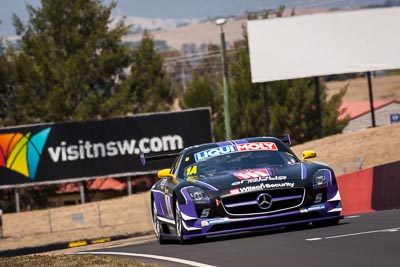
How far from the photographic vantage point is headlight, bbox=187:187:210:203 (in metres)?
13.0

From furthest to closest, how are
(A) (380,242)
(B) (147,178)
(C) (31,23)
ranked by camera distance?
1. (C) (31,23)
2. (B) (147,178)
3. (A) (380,242)

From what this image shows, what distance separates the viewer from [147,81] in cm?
6694

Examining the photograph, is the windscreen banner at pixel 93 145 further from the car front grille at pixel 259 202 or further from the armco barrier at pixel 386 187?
the car front grille at pixel 259 202

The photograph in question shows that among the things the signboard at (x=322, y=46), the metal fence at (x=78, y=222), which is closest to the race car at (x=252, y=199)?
the metal fence at (x=78, y=222)

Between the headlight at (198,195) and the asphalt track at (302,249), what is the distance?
0.52 metres

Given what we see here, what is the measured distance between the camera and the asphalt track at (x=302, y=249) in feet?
31.0

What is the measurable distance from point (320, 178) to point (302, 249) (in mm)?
2885

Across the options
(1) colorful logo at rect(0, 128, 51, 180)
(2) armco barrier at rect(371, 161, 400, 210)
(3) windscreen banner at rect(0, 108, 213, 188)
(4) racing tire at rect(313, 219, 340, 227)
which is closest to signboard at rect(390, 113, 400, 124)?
(3) windscreen banner at rect(0, 108, 213, 188)

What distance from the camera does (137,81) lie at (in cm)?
6588

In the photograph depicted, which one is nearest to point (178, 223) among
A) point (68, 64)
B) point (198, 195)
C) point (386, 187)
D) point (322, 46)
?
point (198, 195)

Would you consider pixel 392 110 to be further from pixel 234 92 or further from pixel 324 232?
pixel 324 232

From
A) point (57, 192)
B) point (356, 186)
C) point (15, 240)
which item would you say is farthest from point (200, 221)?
point (57, 192)

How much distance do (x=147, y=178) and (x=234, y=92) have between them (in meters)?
9.07

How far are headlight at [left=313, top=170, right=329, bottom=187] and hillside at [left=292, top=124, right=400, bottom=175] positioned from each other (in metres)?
23.3
